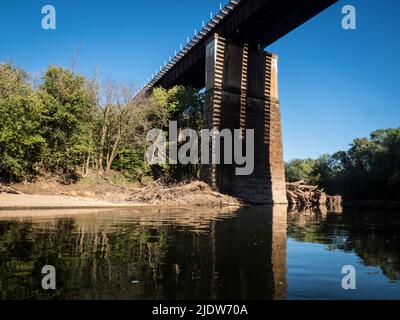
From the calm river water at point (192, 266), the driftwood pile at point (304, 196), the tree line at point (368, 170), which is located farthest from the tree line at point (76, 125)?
the tree line at point (368, 170)

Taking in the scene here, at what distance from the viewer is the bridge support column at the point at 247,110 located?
886 inches

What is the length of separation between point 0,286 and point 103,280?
0.94 metres

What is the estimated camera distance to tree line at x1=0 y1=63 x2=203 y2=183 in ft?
63.6

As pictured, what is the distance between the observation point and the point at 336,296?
283cm

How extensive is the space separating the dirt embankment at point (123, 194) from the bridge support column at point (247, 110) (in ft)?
5.27

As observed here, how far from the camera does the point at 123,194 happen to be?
20156mm

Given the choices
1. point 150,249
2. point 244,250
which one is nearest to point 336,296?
point 244,250

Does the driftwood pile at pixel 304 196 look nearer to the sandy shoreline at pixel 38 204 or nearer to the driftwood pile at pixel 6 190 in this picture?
the sandy shoreline at pixel 38 204

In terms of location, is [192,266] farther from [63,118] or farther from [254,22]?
[254,22]

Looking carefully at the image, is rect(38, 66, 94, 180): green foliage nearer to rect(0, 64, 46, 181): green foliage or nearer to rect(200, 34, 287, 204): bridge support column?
rect(0, 64, 46, 181): green foliage

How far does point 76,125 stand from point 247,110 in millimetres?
13283
